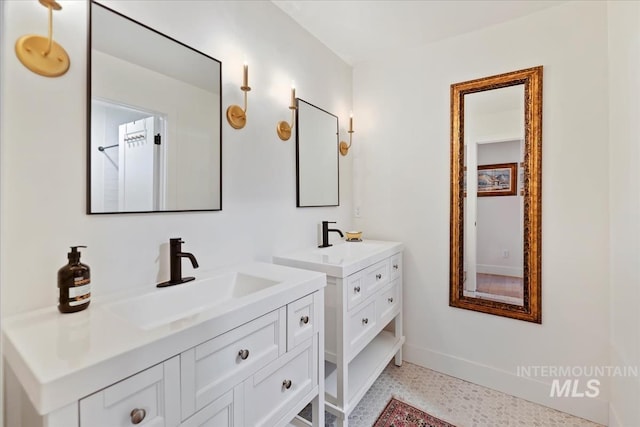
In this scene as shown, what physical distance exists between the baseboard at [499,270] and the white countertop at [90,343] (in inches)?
67.6

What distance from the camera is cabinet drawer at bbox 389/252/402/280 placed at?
2.19 m

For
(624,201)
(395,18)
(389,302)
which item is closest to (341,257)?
(389,302)

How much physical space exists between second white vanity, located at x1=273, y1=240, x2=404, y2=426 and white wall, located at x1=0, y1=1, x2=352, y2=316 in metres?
0.39

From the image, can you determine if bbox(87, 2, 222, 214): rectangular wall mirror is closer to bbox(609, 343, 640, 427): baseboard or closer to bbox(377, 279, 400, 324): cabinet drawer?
bbox(377, 279, 400, 324): cabinet drawer

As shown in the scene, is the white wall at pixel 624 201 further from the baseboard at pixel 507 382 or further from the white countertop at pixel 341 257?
the white countertop at pixel 341 257

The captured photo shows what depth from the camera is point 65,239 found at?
3.30 ft

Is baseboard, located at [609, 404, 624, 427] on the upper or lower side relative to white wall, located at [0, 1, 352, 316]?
lower

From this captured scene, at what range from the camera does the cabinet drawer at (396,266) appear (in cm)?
219

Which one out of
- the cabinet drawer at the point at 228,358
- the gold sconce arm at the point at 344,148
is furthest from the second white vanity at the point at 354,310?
the gold sconce arm at the point at 344,148

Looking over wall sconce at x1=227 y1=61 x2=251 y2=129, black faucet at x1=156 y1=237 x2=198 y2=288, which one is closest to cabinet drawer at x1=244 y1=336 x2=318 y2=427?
black faucet at x1=156 y1=237 x2=198 y2=288

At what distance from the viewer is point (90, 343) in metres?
0.72

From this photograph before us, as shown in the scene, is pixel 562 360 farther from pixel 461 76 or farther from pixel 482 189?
pixel 461 76

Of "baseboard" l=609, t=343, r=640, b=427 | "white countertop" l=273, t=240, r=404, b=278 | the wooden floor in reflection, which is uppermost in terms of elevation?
"white countertop" l=273, t=240, r=404, b=278

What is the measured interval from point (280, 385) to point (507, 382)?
1766mm
